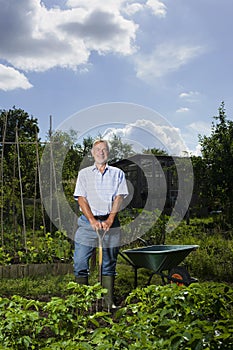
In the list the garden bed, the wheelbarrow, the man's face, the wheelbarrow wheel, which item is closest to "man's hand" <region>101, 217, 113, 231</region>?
the wheelbarrow

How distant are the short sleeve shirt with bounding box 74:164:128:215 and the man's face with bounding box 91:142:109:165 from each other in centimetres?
7

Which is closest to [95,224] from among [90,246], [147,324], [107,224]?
[107,224]

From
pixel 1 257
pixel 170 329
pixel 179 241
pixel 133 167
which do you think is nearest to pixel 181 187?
pixel 179 241

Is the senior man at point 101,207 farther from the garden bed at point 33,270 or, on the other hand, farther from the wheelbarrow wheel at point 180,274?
the garden bed at point 33,270

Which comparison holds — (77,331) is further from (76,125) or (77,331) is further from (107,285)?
(76,125)

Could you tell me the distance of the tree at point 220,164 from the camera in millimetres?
9602

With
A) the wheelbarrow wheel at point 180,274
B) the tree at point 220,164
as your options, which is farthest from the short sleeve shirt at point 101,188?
the tree at point 220,164

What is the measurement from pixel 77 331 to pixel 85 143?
241cm

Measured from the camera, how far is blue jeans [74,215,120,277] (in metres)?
3.99

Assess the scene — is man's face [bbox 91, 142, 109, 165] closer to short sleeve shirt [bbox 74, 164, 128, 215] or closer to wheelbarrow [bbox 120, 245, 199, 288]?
short sleeve shirt [bbox 74, 164, 128, 215]

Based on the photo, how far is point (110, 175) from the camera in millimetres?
4047

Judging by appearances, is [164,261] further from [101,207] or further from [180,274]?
[101,207]

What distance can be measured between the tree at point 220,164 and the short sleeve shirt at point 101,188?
18.7ft

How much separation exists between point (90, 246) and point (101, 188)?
1.73ft
